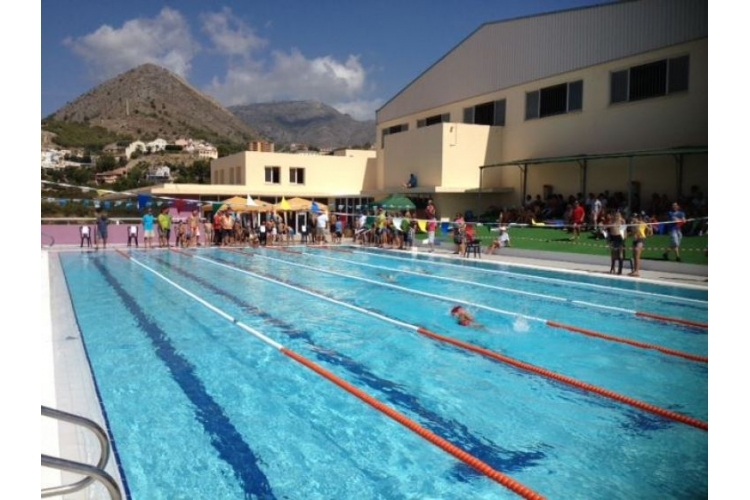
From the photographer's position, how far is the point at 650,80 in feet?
47.6

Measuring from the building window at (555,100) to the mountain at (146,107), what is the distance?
13.5m

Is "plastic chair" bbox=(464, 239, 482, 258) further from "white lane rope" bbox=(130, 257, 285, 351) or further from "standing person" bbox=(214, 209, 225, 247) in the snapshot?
"standing person" bbox=(214, 209, 225, 247)

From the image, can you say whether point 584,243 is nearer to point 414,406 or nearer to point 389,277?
point 389,277

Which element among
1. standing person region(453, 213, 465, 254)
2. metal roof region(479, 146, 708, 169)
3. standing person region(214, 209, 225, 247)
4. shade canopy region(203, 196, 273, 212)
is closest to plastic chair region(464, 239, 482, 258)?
standing person region(453, 213, 465, 254)

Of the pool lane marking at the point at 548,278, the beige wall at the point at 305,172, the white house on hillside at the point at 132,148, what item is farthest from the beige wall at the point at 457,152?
the white house on hillside at the point at 132,148

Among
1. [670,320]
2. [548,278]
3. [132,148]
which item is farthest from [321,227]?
[132,148]

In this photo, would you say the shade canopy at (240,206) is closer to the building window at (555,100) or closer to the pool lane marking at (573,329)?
the building window at (555,100)

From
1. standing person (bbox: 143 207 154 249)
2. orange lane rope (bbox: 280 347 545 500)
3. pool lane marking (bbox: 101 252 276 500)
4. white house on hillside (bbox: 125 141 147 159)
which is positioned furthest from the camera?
standing person (bbox: 143 207 154 249)

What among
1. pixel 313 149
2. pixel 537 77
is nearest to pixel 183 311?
pixel 537 77

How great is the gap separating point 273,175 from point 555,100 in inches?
508

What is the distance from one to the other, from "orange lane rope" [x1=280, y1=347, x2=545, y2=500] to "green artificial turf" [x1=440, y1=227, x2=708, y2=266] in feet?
23.9

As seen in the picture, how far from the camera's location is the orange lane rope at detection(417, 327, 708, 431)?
4.34m

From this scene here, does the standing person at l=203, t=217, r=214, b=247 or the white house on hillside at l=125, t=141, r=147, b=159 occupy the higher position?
the white house on hillside at l=125, t=141, r=147, b=159

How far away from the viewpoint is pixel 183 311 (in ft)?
27.1
